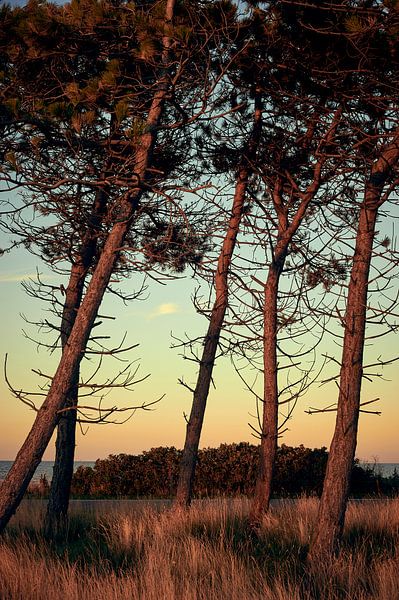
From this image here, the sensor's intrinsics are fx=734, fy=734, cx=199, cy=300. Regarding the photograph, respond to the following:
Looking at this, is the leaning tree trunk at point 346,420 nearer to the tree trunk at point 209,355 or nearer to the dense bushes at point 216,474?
the tree trunk at point 209,355

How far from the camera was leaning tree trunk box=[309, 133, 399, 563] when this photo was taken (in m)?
9.16

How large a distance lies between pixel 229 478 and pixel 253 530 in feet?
29.9

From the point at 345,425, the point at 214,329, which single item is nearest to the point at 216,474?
the point at 214,329

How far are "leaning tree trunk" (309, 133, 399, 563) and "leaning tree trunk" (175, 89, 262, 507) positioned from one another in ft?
11.3

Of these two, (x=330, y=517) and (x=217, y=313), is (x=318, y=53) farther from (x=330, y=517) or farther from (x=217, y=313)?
(x=330, y=517)

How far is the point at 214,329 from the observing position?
12734 mm

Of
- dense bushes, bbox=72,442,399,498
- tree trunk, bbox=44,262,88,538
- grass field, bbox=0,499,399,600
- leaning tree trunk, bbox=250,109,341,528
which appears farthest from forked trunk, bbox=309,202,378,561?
dense bushes, bbox=72,442,399,498

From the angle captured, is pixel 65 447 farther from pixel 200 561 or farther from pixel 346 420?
pixel 346 420

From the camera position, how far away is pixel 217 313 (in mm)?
12828

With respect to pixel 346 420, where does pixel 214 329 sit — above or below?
above

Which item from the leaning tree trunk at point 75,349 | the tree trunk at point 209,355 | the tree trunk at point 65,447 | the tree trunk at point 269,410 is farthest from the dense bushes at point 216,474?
the leaning tree trunk at point 75,349

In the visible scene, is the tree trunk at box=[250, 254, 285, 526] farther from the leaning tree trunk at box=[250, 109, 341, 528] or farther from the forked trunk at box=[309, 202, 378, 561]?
the forked trunk at box=[309, 202, 378, 561]

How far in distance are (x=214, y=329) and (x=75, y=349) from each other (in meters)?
3.28

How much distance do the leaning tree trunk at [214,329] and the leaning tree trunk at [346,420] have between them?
3.45 m
